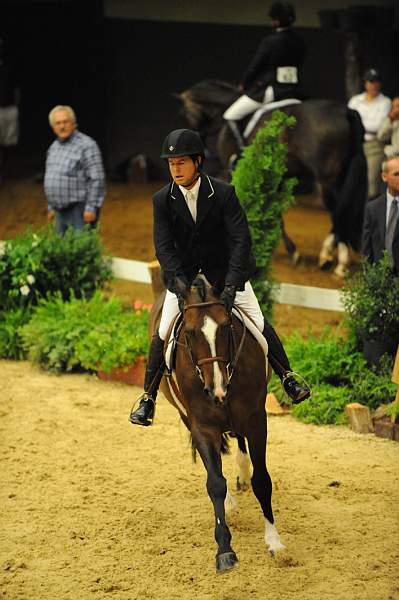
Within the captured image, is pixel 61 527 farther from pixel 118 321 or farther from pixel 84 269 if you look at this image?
pixel 84 269

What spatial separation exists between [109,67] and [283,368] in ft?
42.2

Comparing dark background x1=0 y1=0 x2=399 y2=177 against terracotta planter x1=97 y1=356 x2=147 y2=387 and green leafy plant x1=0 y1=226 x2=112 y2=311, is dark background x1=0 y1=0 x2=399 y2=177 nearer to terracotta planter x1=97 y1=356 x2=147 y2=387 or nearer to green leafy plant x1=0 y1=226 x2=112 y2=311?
green leafy plant x1=0 y1=226 x2=112 y2=311

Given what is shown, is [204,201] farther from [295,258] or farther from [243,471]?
[295,258]

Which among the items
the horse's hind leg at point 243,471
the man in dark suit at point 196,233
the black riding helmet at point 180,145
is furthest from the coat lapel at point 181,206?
the horse's hind leg at point 243,471

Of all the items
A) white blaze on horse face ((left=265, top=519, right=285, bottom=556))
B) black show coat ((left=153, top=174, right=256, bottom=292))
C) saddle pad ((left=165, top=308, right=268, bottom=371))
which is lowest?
white blaze on horse face ((left=265, top=519, right=285, bottom=556))

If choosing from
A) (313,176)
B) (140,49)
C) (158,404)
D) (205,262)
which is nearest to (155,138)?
(140,49)

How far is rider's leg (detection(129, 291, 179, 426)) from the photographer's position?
6527 millimetres

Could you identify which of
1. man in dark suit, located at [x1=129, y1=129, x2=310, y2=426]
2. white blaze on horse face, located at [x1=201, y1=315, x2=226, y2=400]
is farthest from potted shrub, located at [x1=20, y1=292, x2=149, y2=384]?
white blaze on horse face, located at [x1=201, y1=315, x2=226, y2=400]

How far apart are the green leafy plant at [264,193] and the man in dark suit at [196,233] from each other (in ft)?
9.42

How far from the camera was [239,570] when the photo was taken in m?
6.06

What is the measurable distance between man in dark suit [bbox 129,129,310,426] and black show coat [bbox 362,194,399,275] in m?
2.36

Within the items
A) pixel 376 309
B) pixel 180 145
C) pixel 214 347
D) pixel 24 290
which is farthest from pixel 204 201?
pixel 24 290

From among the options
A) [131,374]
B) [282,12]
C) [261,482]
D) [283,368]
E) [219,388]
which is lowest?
[131,374]

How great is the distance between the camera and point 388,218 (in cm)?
867
